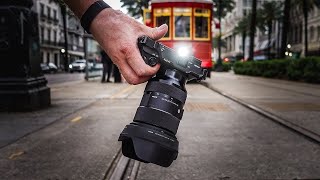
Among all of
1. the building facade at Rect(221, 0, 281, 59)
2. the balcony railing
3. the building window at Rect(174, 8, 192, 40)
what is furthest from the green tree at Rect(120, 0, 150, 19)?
the building facade at Rect(221, 0, 281, 59)

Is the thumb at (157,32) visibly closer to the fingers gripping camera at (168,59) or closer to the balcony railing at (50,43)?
the fingers gripping camera at (168,59)

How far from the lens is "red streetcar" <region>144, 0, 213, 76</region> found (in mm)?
16875

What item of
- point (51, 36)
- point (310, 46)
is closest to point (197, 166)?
point (310, 46)

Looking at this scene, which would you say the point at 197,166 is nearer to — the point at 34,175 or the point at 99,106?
the point at 34,175

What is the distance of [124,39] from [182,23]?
53.1ft

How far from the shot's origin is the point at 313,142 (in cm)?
494

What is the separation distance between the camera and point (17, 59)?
7758mm

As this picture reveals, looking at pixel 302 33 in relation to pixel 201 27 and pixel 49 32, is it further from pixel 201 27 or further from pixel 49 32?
pixel 201 27

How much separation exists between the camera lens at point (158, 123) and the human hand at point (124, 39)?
0.08 meters

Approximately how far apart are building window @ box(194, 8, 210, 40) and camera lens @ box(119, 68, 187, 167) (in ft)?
51.8

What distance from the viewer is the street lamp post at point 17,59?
757 centimetres

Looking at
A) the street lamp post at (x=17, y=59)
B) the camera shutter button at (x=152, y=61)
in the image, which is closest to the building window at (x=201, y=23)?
the street lamp post at (x=17, y=59)

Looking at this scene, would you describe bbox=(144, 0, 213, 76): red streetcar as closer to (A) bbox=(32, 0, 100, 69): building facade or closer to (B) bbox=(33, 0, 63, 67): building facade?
(A) bbox=(32, 0, 100, 69): building facade

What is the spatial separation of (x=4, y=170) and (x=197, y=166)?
155cm
